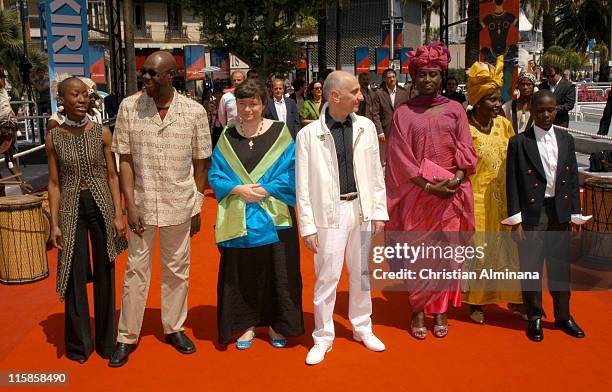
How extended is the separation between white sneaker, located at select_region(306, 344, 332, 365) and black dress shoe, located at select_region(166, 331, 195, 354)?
2.61 feet

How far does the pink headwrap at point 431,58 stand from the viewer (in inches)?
181

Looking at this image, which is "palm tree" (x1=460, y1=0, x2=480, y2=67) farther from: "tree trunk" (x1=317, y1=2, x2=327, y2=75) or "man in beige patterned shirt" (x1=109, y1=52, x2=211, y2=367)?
"man in beige patterned shirt" (x1=109, y1=52, x2=211, y2=367)

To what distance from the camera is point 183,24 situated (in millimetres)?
45594

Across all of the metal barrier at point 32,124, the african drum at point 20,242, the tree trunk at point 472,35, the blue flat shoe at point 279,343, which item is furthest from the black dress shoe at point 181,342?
the tree trunk at point 472,35

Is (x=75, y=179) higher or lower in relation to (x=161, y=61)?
lower

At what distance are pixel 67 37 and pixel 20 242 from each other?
214 inches

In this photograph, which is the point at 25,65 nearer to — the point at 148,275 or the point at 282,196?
the point at 148,275

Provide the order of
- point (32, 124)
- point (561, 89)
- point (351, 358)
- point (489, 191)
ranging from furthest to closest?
1. point (32, 124)
2. point (561, 89)
3. point (489, 191)
4. point (351, 358)

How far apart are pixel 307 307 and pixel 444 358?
137cm

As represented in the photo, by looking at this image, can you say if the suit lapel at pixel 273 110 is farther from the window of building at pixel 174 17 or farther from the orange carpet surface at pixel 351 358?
the window of building at pixel 174 17

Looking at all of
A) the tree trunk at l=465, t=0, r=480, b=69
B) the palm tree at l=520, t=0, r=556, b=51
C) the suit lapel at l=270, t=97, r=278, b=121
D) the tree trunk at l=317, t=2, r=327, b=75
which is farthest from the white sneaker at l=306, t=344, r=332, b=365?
the palm tree at l=520, t=0, r=556, b=51

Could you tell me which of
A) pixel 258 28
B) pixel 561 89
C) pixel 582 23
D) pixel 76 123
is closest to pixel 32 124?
pixel 258 28

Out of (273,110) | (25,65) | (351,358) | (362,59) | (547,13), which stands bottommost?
(351,358)

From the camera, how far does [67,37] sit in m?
10.5
